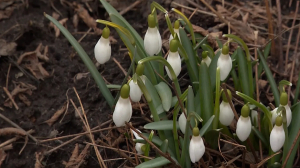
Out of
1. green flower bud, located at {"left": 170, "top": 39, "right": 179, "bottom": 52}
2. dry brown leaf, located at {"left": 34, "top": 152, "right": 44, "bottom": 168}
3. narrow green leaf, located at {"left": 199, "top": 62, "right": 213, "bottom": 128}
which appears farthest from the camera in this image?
dry brown leaf, located at {"left": 34, "top": 152, "right": 44, "bottom": 168}

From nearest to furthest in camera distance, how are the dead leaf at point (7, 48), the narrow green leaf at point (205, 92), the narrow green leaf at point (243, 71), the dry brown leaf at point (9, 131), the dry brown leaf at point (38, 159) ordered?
the narrow green leaf at point (205, 92) → the narrow green leaf at point (243, 71) → the dry brown leaf at point (38, 159) → the dry brown leaf at point (9, 131) → the dead leaf at point (7, 48)

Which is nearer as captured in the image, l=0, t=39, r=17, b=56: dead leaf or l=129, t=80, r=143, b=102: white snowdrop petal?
l=129, t=80, r=143, b=102: white snowdrop petal

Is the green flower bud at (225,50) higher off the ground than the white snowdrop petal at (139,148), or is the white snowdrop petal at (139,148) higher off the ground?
the green flower bud at (225,50)

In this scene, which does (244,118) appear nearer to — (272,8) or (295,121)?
(295,121)

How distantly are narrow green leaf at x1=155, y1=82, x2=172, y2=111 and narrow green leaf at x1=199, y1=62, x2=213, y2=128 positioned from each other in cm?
15

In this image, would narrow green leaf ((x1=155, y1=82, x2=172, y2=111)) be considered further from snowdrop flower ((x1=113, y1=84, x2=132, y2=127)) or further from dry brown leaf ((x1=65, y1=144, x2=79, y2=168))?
dry brown leaf ((x1=65, y1=144, x2=79, y2=168))

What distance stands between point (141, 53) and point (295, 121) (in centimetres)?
78

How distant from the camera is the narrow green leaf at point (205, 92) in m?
1.92

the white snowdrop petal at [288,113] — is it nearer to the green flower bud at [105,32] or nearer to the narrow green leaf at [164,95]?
the narrow green leaf at [164,95]

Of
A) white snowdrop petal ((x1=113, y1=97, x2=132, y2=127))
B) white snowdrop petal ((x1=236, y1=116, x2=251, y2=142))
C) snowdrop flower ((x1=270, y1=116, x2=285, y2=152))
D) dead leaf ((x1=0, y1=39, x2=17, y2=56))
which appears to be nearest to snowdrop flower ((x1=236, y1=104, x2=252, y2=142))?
white snowdrop petal ((x1=236, y1=116, x2=251, y2=142))

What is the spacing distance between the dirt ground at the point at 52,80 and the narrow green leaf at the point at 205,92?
44 cm

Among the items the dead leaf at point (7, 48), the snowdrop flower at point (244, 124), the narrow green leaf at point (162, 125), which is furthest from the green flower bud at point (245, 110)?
the dead leaf at point (7, 48)

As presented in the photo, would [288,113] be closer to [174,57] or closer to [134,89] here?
[174,57]

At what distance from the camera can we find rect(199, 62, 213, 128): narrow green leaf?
192 centimetres
